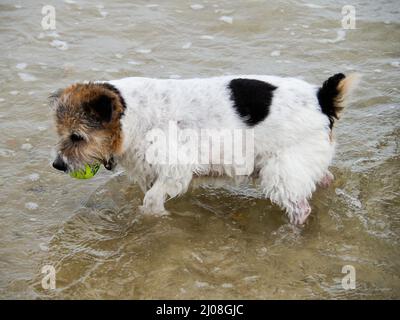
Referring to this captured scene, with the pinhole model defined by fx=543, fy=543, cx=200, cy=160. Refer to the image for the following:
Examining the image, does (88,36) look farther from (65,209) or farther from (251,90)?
(251,90)

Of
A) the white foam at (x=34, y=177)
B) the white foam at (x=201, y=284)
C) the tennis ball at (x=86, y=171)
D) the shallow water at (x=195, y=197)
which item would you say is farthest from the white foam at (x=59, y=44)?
the white foam at (x=201, y=284)

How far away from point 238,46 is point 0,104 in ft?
11.5

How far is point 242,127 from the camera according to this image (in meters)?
4.57

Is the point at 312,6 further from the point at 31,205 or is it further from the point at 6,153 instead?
the point at 31,205

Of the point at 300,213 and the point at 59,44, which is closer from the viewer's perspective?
the point at 300,213

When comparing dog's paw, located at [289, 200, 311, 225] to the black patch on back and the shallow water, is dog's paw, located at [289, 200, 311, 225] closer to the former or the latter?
the shallow water

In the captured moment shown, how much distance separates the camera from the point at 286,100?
4.57 metres

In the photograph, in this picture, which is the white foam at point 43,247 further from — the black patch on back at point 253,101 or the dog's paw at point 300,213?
the dog's paw at point 300,213


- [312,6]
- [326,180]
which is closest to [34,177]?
[326,180]

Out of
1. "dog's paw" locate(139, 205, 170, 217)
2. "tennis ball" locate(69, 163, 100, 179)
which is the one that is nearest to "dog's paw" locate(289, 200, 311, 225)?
"dog's paw" locate(139, 205, 170, 217)

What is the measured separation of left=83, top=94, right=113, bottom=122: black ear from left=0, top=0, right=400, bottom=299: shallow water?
1105 mm

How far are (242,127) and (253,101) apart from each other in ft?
Answer: 0.77

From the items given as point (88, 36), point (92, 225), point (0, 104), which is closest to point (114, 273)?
point (92, 225)

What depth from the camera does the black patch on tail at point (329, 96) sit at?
451cm
